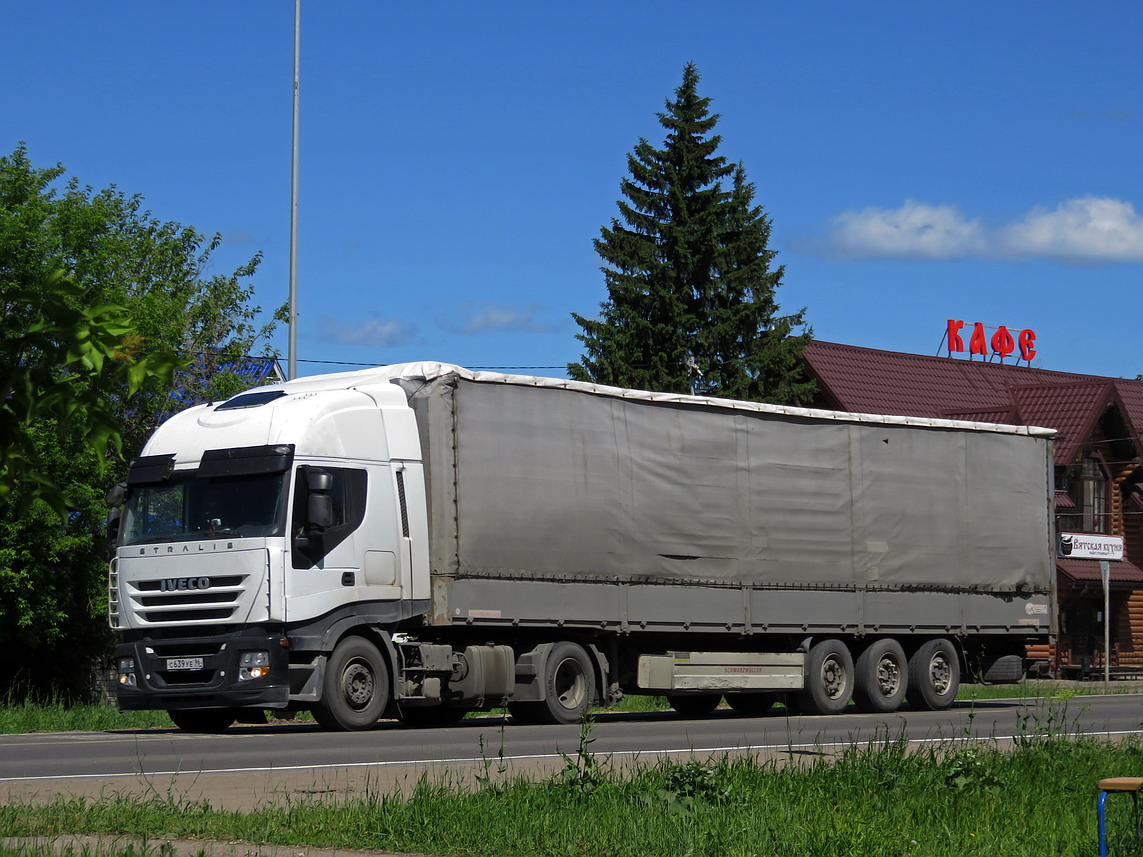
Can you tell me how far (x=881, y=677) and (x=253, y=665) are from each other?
9.76m

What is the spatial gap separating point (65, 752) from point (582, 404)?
772cm

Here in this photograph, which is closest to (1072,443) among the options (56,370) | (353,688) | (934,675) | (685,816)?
(934,675)

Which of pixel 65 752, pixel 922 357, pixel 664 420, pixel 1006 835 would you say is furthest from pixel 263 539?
pixel 922 357

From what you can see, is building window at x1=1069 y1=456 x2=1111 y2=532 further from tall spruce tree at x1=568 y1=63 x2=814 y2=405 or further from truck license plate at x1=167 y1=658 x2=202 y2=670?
Result: truck license plate at x1=167 y1=658 x2=202 y2=670

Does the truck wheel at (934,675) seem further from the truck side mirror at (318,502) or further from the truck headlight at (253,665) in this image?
the truck headlight at (253,665)

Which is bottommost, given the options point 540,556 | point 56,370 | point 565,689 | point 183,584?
point 565,689

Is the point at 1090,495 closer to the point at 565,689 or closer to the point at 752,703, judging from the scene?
the point at 752,703

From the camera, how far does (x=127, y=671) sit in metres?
18.3

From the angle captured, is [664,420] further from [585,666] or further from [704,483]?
[585,666]

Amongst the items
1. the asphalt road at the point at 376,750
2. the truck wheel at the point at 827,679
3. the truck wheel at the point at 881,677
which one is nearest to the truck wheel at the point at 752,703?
the truck wheel at the point at 827,679

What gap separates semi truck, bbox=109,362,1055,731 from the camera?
17859 mm

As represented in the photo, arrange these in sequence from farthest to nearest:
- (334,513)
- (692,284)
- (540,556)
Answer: (692,284), (540,556), (334,513)

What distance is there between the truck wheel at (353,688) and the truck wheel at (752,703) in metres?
6.78

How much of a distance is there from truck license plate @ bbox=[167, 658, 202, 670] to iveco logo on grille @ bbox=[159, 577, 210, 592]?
0.75m
